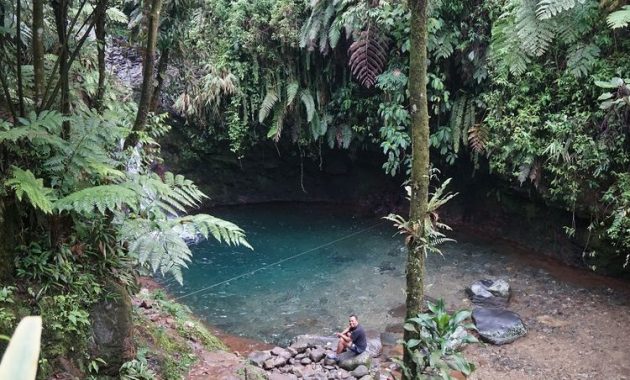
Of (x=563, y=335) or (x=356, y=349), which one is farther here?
(x=563, y=335)

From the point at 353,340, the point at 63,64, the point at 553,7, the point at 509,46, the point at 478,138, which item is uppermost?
the point at 553,7

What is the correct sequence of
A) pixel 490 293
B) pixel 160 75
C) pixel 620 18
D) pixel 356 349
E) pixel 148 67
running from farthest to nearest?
pixel 490 293, pixel 356 349, pixel 620 18, pixel 160 75, pixel 148 67

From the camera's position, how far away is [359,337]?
606cm

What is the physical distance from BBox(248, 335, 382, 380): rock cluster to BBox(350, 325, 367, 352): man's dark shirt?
0.11 meters

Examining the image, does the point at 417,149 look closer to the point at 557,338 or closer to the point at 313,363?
the point at 313,363

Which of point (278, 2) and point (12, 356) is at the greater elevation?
point (278, 2)

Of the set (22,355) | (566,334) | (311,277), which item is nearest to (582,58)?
(566,334)

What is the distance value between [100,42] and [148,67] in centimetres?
50

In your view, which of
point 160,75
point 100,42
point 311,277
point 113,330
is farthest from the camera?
point 311,277

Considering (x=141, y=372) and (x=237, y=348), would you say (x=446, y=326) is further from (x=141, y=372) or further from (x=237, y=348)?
(x=237, y=348)

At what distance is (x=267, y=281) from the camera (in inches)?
337

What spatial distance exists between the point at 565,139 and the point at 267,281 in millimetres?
5217

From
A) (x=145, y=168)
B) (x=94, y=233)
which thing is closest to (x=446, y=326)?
(x=94, y=233)

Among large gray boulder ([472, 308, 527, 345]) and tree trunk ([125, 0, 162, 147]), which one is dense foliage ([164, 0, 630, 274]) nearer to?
large gray boulder ([472, 308, 527, 345])
